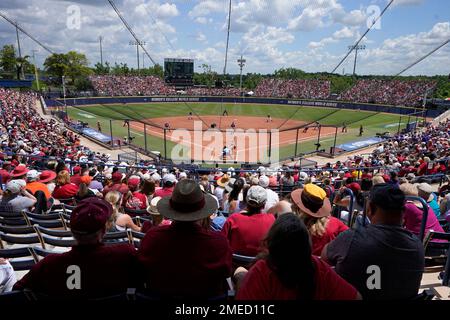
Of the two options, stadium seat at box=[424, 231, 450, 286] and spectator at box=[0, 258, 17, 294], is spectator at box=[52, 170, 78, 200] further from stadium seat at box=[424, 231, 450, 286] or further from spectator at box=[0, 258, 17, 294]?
stadium seat at box=[424, 231, 450, 286]

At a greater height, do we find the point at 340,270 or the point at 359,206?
the point at 340,270

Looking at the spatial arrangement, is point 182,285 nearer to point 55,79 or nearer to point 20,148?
point 20,148

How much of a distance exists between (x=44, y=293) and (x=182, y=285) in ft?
3.58

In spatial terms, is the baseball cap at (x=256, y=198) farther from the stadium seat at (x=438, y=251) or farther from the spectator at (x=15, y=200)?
the spectator at (x=15, y=200)

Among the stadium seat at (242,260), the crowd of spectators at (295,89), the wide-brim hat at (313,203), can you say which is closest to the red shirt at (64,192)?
the stadium seat at (242,260)

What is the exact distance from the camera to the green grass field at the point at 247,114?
112 feet

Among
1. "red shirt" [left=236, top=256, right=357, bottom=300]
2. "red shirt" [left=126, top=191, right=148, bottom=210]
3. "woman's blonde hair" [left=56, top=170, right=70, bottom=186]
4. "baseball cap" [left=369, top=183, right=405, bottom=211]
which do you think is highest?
"baseball cap" [left=369, top=183, right=405, bottom=211]

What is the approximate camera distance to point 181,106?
213 ft

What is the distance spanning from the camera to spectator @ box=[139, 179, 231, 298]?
8.96 feet

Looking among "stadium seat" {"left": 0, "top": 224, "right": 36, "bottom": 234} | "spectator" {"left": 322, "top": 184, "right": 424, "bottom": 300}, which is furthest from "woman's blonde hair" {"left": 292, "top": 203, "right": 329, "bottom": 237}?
"stadium seat" {"left": 0, "top": 224, "right": 36, "bottom": 234}

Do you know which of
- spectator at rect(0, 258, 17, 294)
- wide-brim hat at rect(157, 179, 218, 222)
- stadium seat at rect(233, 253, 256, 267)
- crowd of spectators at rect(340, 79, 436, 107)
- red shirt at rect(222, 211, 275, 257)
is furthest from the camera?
crowd of spectators at rect(340, 79, 436, 107)

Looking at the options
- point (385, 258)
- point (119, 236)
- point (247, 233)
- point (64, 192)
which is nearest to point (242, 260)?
point (247, 233)

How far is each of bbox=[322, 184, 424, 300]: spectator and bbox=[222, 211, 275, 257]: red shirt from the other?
1.21 metres
